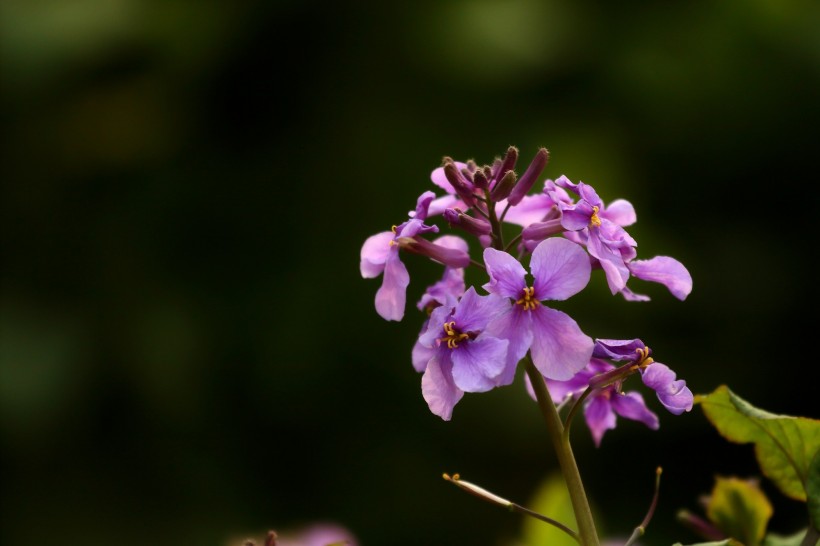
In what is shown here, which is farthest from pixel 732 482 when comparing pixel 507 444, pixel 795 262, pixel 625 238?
pixel 795 262

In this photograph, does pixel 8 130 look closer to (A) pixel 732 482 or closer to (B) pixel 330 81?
(B) pixel 330 81

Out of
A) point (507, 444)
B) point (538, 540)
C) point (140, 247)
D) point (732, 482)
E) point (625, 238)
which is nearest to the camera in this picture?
point (625, 238)

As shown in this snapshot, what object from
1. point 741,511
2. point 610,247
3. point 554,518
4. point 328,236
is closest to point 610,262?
point 610,247

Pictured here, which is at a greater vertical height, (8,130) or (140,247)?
(8,130)

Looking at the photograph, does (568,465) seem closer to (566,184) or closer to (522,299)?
(522,299)

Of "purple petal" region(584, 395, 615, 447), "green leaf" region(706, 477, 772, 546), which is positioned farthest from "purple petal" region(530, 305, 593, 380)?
"green leaf" region(706, 477, 772, 546)

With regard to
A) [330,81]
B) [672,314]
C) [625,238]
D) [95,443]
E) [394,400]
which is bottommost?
[95,443]

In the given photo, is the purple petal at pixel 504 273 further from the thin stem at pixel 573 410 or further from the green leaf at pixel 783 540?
the green leaf at pixel 783 540

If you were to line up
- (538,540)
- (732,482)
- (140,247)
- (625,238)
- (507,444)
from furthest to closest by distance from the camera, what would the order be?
(140,247)
(507,444)
(538,540)
(732,482)
(625,238)
